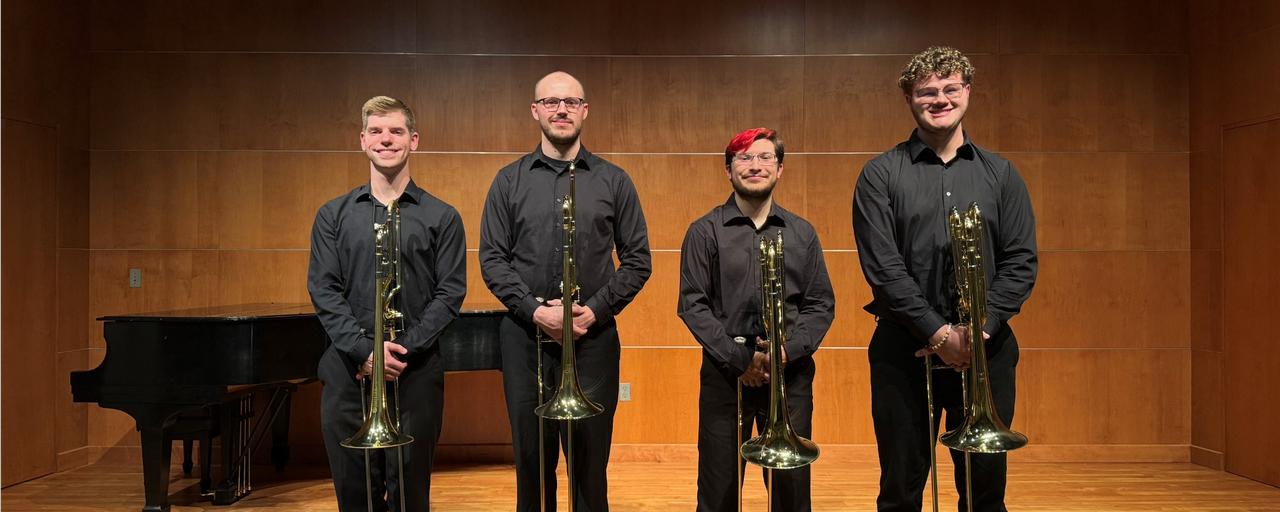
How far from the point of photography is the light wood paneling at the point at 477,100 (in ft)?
18.6

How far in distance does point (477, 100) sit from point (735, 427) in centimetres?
325

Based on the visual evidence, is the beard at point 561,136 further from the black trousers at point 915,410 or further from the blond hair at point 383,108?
the black trousers at point 915,410

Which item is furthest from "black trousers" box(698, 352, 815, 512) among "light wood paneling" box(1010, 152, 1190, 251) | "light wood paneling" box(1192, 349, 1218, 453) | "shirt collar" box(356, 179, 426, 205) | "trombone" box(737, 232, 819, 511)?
"light wood paneling" box(1192, 349, 1218, 453)

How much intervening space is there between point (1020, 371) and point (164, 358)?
14.5 feet

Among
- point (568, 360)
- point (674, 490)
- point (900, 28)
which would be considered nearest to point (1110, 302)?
point (900, 28)

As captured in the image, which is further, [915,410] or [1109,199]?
[1109,199]

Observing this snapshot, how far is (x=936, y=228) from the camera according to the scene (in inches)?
107

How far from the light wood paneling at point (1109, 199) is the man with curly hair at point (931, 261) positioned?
311 centimetres

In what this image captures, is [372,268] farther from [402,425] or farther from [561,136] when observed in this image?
[561,136]

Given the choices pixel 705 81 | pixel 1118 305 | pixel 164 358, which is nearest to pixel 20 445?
pixel 164 358

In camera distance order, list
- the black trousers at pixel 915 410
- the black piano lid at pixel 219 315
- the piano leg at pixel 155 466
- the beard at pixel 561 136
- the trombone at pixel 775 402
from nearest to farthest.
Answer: the trombone at pixel 775 402, the black trousers at pixel 915 410, the beard at pixel 561 136, the black piano lid at pixel 219 315, the piano leg at pixel 155 466

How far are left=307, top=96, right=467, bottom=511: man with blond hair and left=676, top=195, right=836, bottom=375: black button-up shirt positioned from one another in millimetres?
718

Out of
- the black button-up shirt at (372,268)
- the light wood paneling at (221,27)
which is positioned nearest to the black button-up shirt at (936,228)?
the black button-up shirt at (372,268)

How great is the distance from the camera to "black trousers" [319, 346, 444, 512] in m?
2.91
